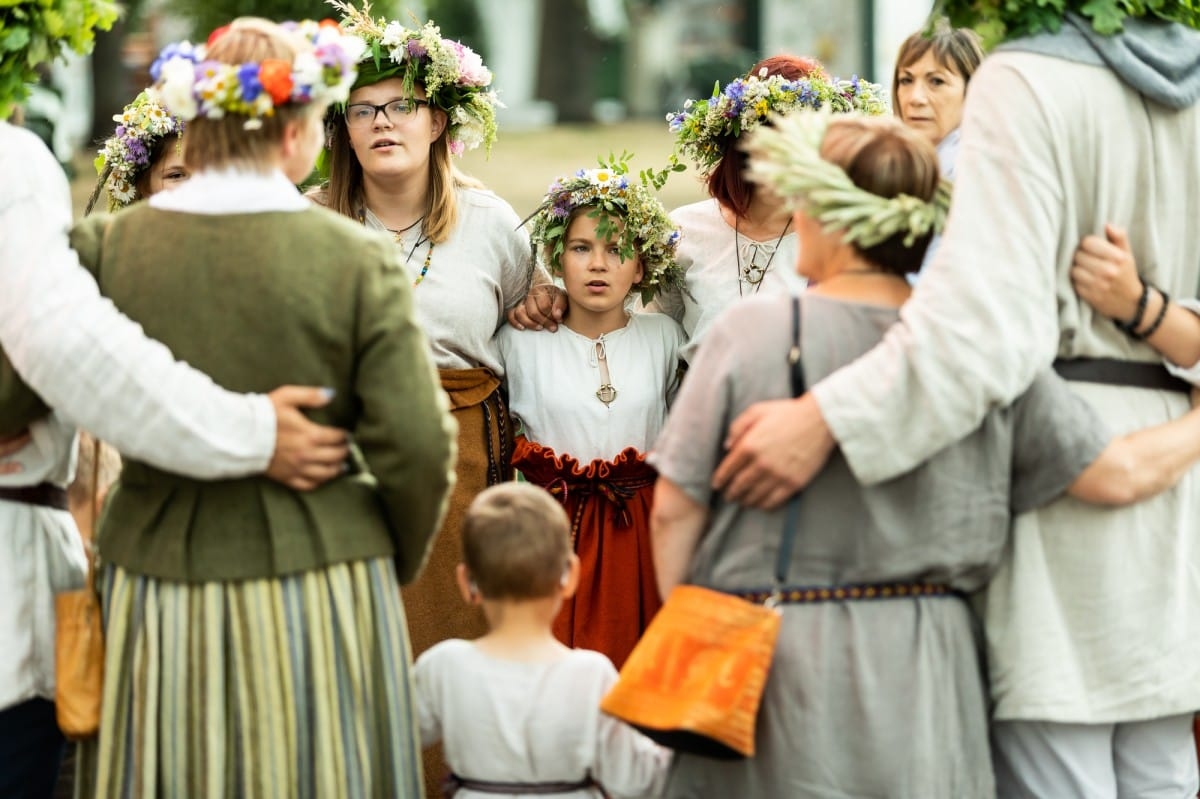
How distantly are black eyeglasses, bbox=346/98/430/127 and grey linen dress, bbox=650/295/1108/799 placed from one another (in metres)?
1.80

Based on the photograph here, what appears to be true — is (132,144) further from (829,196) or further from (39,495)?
(829,196)

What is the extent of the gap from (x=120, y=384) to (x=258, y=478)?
295mm

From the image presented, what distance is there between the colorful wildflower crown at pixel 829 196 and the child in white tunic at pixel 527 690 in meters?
0.75

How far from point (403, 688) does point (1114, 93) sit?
69.0 inches

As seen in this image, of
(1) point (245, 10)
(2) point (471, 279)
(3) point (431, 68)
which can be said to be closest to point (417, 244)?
(2) point (471, 279)

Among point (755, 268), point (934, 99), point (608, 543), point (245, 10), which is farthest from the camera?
point (245, 10)

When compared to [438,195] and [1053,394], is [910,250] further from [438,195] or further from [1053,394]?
[438,195]

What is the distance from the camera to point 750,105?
4.36 m

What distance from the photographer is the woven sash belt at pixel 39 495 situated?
296cm

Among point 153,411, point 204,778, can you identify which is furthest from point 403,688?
point 153,411

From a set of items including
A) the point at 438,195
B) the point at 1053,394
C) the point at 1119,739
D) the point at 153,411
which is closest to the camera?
the point at 153,411

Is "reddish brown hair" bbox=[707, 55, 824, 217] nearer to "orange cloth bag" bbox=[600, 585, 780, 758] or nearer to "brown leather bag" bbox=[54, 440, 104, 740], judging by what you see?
"orange cloth bag" bbox=[600, 585, 780, 758]

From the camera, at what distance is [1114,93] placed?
2895 millimetres

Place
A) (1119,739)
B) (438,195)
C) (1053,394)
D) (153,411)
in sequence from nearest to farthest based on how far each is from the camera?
1. (153,411)
2. (1053,394)
3. (1119,739)
4. (438,195)
